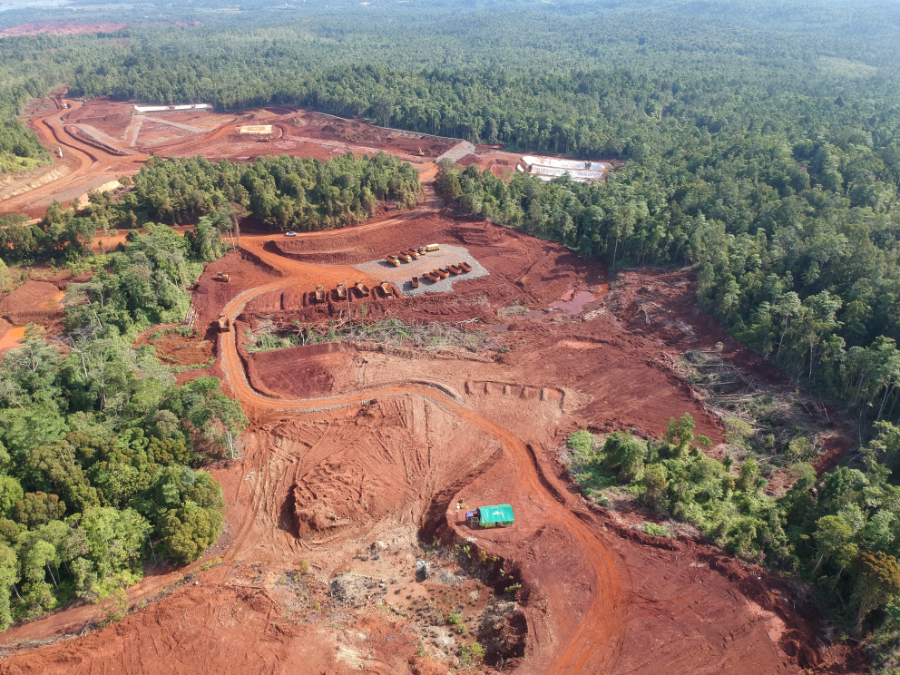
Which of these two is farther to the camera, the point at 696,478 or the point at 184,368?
the point at 184,368

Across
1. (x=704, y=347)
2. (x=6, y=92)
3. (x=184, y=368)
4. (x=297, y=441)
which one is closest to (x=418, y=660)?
(x=297, y=441)

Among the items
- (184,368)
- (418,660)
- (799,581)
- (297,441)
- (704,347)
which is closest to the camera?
(418,660)

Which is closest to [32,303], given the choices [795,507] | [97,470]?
[97,470]

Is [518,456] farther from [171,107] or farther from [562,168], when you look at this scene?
[171,107]

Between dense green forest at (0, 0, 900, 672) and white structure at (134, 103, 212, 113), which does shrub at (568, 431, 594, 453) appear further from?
white structure at (134, 103, 212, 113)

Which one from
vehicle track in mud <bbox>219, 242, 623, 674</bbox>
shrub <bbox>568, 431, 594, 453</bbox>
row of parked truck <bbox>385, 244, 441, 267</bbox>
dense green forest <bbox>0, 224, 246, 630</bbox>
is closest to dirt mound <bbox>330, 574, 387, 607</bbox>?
vehicle track in mud <bbox>219, 242, 623, 674</bbox>

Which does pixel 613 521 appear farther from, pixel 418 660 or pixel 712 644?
pixel 418 660

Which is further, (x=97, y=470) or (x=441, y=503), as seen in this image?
(x=441, y=503)
